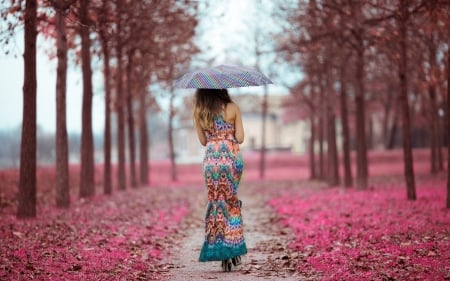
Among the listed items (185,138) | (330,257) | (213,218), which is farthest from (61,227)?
(185,138)

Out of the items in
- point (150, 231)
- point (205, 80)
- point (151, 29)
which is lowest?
point (150, 231)

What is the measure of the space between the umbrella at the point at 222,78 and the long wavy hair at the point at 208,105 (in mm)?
281

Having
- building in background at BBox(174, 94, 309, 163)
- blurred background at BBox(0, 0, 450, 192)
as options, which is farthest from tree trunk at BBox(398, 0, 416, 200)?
building in background at BBox(174, 94, 309, 163)

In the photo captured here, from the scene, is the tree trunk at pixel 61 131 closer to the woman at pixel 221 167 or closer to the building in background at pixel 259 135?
the woman at pixel 221 167

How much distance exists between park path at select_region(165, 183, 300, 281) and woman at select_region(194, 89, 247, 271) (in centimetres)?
39

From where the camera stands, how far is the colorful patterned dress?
1065cm

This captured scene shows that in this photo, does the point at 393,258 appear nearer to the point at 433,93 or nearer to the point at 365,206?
the point at 365,206

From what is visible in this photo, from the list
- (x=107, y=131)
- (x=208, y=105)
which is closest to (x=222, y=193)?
(x=208, y=105)

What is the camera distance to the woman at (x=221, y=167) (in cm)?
1063

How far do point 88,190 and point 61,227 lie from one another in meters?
9.30

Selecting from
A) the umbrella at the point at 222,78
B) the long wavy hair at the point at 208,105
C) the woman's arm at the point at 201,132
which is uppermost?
the umbrella at the point at 222,78

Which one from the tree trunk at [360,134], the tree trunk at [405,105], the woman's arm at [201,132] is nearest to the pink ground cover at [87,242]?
the woman's arm at [201,132]

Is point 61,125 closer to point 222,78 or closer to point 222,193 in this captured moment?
point 222,193

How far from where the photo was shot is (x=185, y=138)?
9025 cm
